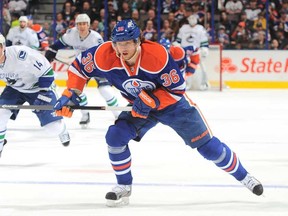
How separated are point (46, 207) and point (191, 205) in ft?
2.29

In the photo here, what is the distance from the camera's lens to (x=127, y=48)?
3.60 meters

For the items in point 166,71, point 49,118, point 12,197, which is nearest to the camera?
point 166,71

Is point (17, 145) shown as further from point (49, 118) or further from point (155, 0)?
point (155, 0)

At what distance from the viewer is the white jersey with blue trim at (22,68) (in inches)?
199

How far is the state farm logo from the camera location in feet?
41.2

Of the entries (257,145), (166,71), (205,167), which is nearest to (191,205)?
(166,71)

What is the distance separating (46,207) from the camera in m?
3.75

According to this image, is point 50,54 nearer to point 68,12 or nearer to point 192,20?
point 192,20

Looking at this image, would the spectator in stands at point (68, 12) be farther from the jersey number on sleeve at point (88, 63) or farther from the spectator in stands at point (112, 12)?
the jersey number on sleeve at point (88, 63)

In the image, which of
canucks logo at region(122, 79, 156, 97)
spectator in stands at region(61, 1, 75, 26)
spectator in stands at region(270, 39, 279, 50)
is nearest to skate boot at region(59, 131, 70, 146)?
canucks logo at region(122, 79, 156, 97)

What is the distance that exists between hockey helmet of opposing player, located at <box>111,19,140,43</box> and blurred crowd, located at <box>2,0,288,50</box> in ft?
30.4

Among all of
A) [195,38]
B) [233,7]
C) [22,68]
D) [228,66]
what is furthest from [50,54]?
[233,7]

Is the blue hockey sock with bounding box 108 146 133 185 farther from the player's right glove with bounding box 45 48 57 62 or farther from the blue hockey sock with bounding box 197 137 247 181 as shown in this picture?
the player's right glove with bounding box 45 48 57 62

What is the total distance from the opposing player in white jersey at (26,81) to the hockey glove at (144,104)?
1.45 m
